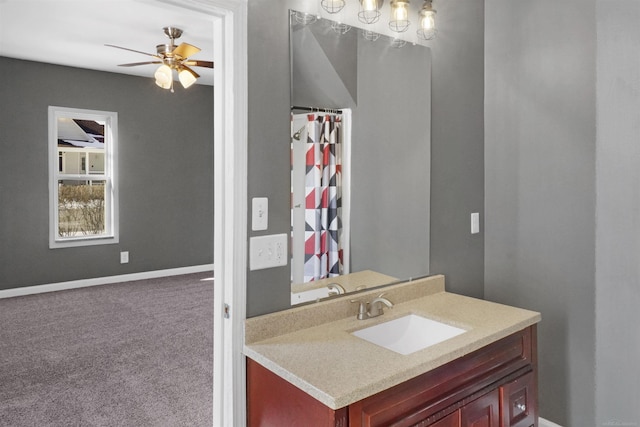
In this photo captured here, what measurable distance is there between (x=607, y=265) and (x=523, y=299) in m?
0.45

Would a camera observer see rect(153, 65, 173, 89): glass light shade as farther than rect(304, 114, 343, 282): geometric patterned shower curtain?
Yes

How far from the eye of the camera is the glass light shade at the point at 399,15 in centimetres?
197

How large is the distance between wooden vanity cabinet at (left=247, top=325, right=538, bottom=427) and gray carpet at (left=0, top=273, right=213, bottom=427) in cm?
126

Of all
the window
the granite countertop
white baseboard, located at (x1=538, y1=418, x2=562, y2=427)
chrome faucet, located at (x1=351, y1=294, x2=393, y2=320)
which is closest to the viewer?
the granite countertop

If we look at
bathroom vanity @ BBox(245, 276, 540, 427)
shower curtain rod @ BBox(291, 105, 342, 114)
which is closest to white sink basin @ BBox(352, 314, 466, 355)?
bathroom vanity @ BBox(245, 276, 540, 427)

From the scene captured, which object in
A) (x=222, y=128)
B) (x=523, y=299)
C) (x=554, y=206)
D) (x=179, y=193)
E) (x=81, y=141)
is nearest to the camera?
(x=222, y=128)

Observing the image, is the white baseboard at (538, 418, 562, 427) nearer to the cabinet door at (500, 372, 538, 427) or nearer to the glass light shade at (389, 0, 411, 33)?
the cabinet door at (500, 372, 538, 427)

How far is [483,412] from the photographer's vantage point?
1.61 meters

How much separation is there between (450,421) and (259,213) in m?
0.93

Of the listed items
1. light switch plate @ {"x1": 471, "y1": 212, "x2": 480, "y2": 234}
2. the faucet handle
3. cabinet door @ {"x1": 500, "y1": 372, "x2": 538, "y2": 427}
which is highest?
light switch plate @ {"x1": 471, "y1": 212, "x2": 480, "y2": 234}

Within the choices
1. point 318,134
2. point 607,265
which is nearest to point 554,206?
point 607,265

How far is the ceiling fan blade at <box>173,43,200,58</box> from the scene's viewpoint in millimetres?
3672

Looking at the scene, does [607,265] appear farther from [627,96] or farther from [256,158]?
[256,158]

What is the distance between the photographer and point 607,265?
6.70 ft
